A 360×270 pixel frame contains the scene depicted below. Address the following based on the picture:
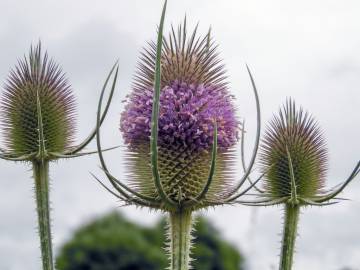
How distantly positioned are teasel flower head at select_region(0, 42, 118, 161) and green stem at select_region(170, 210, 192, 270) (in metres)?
1.30

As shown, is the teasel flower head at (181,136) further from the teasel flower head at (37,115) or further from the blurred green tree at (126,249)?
the blurred green tree at (126,249)

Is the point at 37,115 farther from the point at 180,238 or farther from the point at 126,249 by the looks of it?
the point at 126,249

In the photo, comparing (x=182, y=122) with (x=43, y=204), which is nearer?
(x=182, y=122)

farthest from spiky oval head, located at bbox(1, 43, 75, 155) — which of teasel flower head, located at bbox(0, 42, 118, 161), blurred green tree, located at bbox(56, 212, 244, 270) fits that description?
blurred green tree, located at bbox(56, 212, 244, 270)

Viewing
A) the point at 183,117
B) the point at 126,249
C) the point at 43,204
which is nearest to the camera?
the point at 183,117

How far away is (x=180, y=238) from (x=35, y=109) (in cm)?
203

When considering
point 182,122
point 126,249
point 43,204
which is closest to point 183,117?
point 182,122

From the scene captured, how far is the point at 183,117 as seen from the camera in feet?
21.5

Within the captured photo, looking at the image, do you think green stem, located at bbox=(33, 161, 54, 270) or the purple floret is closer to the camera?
the purple floret

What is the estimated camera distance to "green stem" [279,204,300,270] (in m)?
7.62

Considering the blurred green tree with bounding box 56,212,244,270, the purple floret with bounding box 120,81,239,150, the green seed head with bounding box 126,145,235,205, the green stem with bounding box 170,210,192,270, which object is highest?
the blurred green tree with bounding box 56,212,244,270

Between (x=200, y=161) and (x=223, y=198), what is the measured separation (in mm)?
312

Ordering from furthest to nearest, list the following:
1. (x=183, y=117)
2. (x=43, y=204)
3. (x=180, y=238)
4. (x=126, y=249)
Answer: (x=126, y=249) < (x=43, y=204) < (x=180, y=238) < (x=183, y=117)

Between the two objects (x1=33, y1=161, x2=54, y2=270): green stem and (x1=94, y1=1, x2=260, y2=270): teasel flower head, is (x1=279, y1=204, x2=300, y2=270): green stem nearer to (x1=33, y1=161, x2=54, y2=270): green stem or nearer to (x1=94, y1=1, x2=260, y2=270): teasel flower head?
(x1=94, y1=1, x2=260, y2=270): teasel flower head
